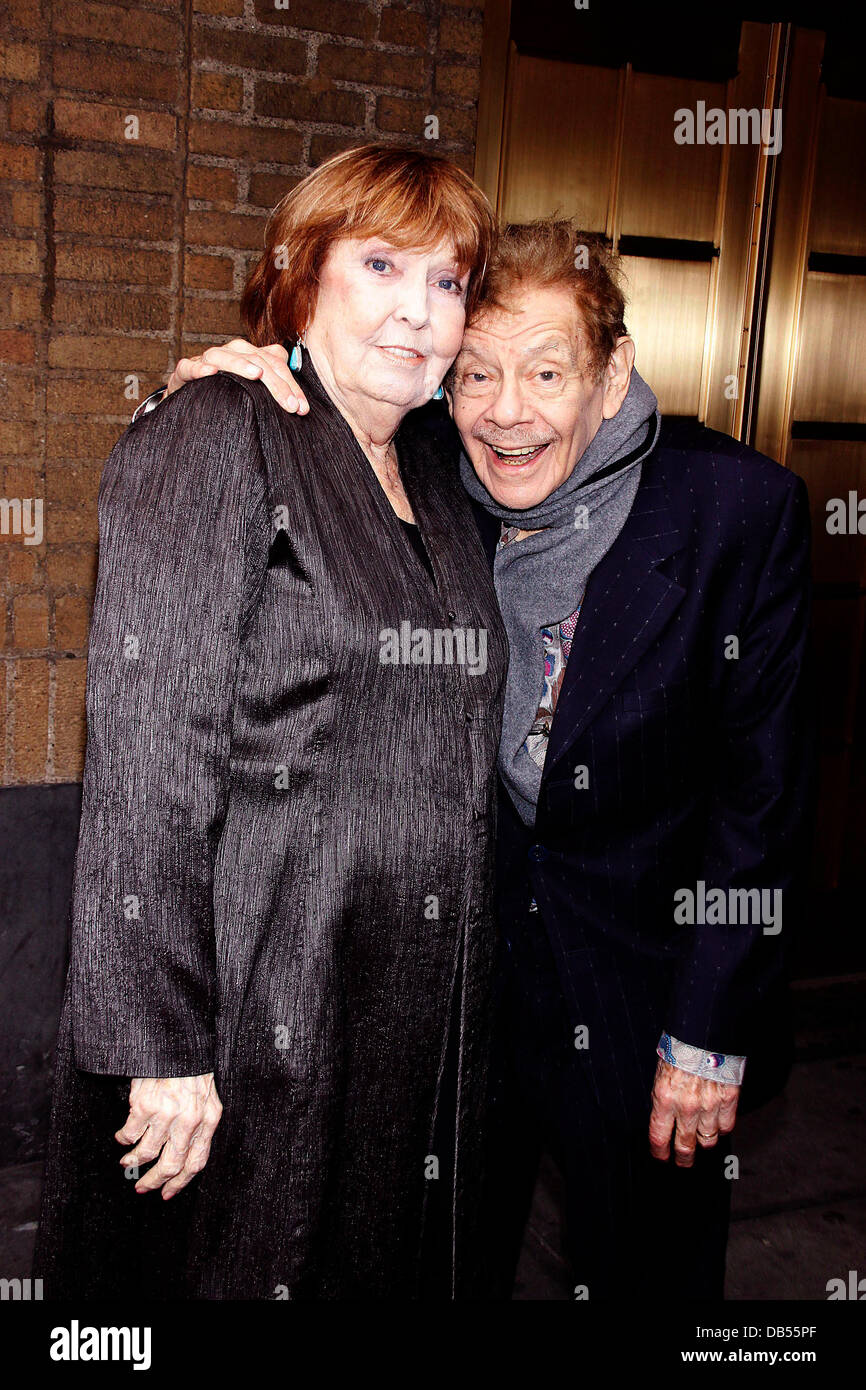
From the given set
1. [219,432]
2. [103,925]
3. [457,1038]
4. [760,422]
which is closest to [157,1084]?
[103,925]

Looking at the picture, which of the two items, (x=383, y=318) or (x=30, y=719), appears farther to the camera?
(x=30, y=719)

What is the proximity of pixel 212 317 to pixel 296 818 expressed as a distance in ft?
5.98

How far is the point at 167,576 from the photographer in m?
1.52

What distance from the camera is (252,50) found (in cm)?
293

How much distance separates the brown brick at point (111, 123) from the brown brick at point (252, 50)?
7.8 inches

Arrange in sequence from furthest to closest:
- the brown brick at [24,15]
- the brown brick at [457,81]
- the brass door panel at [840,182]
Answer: the brass door panel at [840,182]
the brown brick at [457,81]
the brown brick at [24,15]

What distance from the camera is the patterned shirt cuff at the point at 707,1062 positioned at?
6.56 feet

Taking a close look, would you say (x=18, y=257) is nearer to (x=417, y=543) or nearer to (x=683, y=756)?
(x=417, y=543)

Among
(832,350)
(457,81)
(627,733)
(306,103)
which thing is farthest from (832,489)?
(627,733)

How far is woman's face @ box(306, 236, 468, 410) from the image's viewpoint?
5.88 ft

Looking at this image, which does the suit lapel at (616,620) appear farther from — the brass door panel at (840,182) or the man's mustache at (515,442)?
the brass door panel at (840,182)

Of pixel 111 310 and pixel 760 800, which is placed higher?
pixel 111 310

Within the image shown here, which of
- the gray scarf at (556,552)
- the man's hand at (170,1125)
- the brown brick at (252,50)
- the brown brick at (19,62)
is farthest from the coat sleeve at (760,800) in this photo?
the brown brick at (19,62)

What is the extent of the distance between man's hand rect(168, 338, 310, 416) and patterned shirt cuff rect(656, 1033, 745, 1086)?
4.14ft
